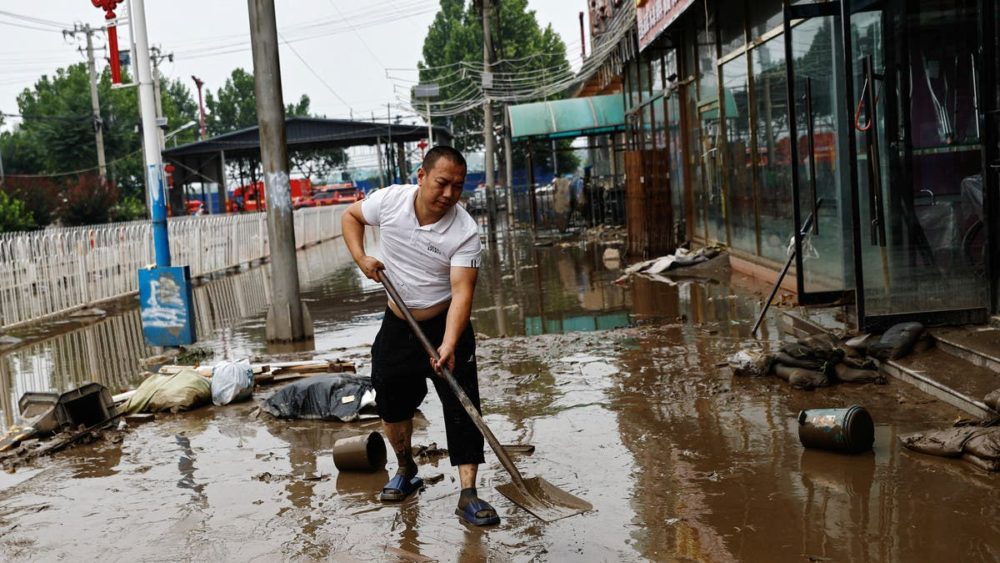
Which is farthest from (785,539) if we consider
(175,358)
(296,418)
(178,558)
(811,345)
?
(175,358)

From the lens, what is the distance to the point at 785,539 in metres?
4.16

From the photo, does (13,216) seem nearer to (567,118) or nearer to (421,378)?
(567,118)

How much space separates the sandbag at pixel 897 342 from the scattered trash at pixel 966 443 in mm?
1668

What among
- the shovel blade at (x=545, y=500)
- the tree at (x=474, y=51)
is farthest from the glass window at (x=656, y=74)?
the tree at (x=474, y=51)

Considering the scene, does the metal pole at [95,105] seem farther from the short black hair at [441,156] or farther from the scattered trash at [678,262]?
the short black hair at [441,156]

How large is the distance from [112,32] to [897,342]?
30.2 feet

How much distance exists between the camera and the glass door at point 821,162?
28.6ft

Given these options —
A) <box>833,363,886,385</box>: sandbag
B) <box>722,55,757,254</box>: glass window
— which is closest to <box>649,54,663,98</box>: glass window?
<box>722,55,757,254</box>: glass window

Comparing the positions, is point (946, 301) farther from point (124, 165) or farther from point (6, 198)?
point (124, 165)

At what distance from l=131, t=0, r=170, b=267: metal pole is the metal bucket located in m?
7.90

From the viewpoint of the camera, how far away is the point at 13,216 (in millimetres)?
26297

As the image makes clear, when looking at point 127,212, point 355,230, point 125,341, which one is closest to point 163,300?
point 125,341

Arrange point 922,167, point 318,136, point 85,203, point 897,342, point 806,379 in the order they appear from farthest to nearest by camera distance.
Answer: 1. point 318,136
2. point 85,203
3. point 922,167
4. point 897,342
5. point 806,379

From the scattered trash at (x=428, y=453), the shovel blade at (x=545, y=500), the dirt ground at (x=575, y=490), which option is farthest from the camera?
the scattered trash at (x=428, y=453)
